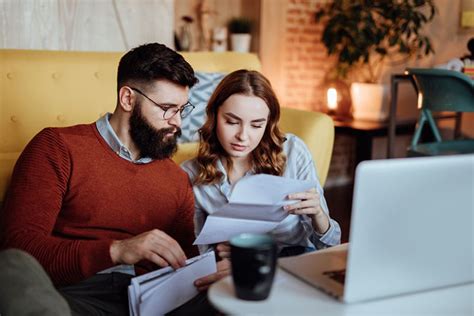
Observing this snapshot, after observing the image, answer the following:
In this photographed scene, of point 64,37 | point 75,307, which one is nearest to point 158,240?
point 75,307

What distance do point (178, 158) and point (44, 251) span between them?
1216 millimetres

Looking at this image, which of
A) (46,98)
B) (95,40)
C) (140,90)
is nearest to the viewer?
(140,90)

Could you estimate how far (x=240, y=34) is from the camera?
4594 millimetres

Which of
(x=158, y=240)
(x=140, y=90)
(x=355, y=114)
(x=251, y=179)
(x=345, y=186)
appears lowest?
(x=345, y=186)

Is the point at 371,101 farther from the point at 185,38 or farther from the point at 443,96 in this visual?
the point at 443,96

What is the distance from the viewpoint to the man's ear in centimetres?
175

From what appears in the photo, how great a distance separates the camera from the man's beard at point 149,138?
1709 millimetres

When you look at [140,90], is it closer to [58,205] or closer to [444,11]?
[58,205]

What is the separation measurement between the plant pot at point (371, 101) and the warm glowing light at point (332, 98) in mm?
163

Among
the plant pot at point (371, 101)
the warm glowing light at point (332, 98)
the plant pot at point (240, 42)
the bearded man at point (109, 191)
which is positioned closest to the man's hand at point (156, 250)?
the bearded man at point (109, 191)

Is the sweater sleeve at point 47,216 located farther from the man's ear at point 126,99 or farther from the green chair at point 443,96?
the green chair at point 443,96

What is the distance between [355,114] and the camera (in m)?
4.79

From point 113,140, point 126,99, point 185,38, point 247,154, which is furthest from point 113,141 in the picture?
point 185,38

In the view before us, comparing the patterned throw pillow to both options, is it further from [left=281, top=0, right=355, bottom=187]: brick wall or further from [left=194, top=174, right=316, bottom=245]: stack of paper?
[left=281, top=0, right=355, bottom=187]: brick wall
